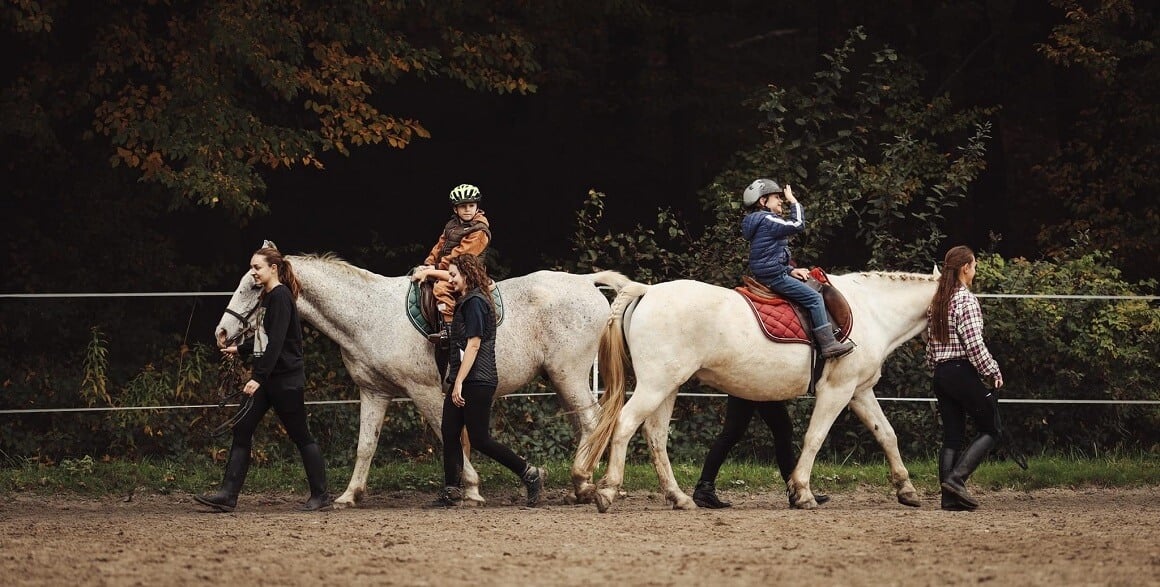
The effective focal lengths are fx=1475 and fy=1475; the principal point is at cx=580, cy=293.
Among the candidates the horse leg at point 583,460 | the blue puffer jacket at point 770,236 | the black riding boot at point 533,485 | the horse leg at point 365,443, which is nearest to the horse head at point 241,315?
the horse leg at point 365,443

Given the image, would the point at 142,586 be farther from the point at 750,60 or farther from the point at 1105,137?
the point at 750,60

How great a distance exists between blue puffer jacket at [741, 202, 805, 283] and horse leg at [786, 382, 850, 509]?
3.12ft

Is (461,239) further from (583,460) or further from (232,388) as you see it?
(232,388)

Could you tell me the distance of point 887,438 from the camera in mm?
11094

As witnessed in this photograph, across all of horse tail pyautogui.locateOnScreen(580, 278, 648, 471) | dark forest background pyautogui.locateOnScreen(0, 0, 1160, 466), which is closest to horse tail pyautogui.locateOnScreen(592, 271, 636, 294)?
horse tail pyautogui.locateOnScreen(580, 278, 648, 471)

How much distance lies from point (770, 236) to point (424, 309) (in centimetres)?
268

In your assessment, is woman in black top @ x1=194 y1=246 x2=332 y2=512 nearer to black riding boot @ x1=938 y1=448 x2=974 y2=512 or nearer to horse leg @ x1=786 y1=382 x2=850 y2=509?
horse leg @ x1=786 y1=382 x2=850 y2=509

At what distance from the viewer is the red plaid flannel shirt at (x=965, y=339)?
10.3 m

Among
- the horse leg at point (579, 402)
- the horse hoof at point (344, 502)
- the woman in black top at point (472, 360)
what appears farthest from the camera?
the horse leg at point (579, 402)

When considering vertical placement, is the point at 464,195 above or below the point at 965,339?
above

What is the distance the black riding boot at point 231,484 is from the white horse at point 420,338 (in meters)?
0.78

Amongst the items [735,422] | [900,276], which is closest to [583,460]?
[735,422]

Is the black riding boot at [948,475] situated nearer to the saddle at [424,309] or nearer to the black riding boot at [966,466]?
the black riding boot at [966,466]

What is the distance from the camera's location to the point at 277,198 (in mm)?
22359
